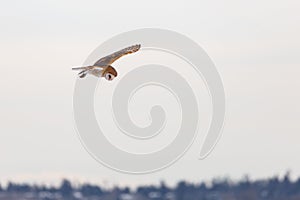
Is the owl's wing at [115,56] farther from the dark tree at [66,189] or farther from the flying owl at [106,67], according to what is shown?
the dark tree at [66,189]

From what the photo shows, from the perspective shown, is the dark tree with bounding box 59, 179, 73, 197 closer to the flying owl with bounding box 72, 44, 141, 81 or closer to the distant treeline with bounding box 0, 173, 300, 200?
the distant treeline with bounding box 0, 173, 300, 200

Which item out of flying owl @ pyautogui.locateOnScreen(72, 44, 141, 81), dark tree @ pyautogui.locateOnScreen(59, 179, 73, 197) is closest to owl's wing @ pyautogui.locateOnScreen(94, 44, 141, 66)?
flying owl @ pyautogui.locateOnScreen(72, 44, 141, 81)

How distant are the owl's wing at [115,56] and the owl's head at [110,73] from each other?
120 millimetres

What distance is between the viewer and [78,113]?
1105 inches

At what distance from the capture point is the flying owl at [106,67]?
76.4 ft

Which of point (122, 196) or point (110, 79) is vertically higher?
point (122, 196)

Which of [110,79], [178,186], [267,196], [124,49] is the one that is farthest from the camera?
[267,196]

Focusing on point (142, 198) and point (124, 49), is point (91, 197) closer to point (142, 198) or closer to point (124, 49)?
point (142, 198)

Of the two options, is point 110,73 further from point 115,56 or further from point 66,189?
point 66,189

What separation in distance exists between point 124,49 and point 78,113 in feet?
11.7

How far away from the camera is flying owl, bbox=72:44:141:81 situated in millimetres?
23297

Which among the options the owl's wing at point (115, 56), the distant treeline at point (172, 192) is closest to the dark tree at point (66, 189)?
the distant treeline at point (172, 192)

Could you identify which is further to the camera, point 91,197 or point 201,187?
point 91,197

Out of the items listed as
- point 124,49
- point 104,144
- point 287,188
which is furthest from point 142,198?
point 124,49
